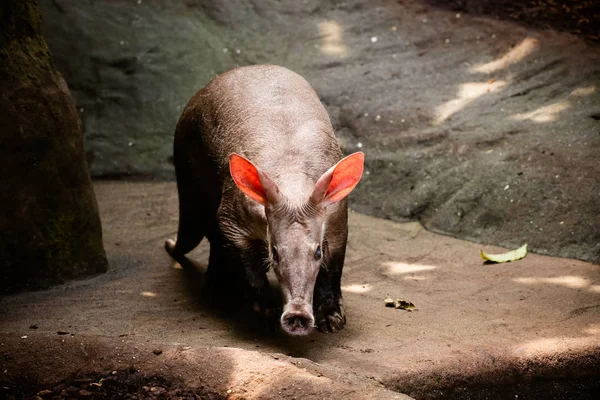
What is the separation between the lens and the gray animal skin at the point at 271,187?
14.7ft

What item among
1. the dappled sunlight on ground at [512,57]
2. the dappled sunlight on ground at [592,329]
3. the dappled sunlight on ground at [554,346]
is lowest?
the dappled sunlight on ground at [592,329]

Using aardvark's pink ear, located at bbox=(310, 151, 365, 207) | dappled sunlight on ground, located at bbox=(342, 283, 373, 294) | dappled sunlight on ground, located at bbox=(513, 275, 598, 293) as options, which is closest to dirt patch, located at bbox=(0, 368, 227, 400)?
aardvark's pink ear, located at bbox=(310, 151, 365, 207)

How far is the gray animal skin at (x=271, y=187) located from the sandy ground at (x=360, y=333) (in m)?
0.32

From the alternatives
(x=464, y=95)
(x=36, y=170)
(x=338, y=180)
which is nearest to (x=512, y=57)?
(x=464, y=95)

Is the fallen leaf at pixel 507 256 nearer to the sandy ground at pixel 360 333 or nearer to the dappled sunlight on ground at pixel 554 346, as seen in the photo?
the sandy ground at pixel 360 333

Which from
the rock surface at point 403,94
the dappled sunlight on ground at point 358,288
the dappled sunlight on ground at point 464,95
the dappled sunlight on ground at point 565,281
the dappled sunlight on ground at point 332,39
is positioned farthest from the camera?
the dappled sunlight on ground at point 332,39

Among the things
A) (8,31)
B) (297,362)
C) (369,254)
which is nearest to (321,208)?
(297,362)

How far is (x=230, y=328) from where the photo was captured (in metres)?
5.12

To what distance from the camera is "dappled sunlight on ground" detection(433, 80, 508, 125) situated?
27.1 feet

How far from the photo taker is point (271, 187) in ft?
14.7

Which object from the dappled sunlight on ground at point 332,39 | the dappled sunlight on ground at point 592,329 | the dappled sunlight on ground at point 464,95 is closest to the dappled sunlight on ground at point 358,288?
the dappled sunlight on ground at point 592,329

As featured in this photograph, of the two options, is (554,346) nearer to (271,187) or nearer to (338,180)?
(338,180)

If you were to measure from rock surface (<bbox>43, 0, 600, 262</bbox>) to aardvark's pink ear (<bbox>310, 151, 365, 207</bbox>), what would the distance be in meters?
2.65

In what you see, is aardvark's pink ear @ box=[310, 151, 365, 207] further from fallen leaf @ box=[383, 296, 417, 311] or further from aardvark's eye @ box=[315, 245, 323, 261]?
fallen leaf @ box=[383, 296, 417, 311]
